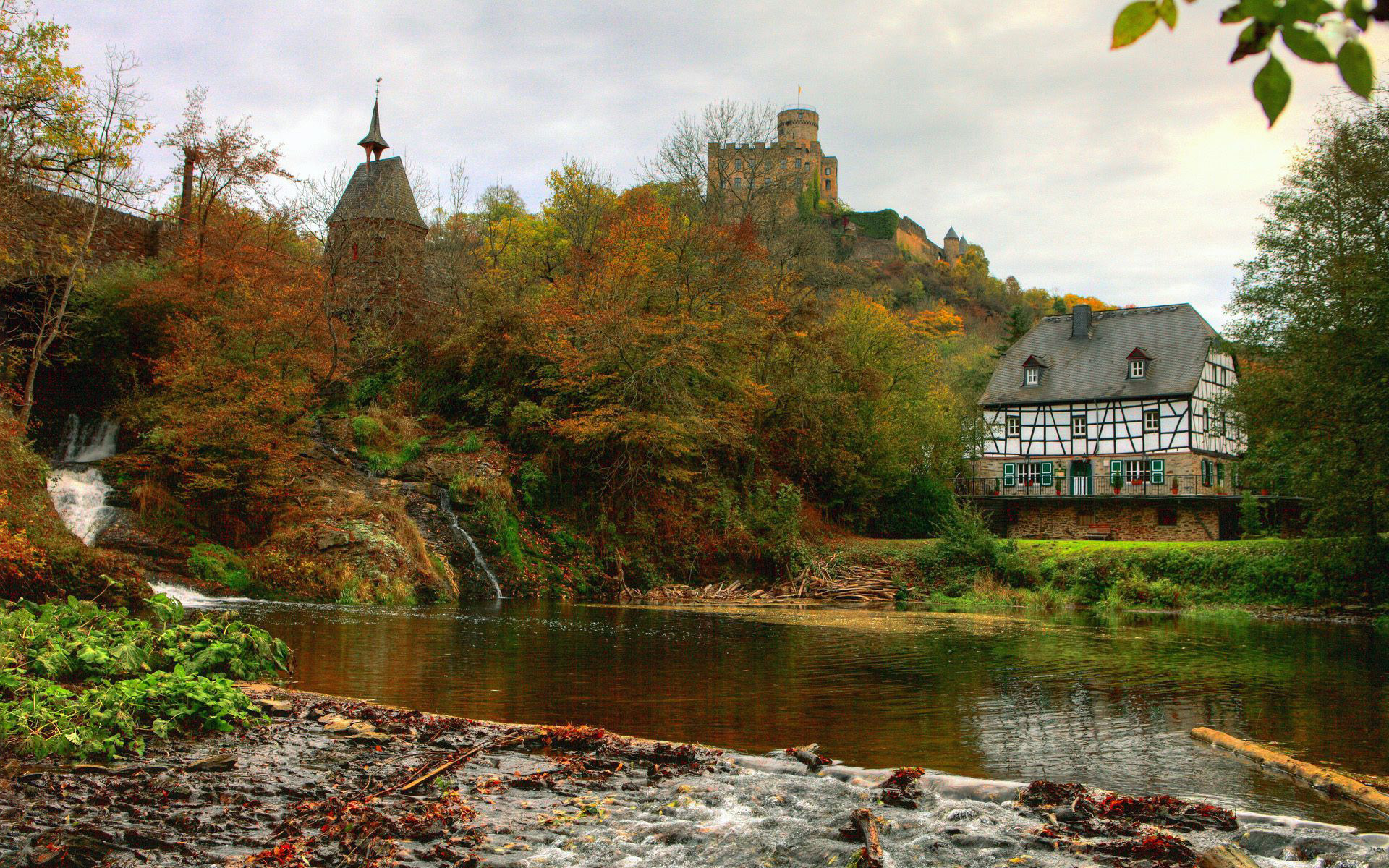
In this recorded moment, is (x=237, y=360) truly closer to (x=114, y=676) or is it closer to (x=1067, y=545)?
(x=114, y=676)

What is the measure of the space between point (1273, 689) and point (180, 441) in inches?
824

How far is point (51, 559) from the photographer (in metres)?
10.8

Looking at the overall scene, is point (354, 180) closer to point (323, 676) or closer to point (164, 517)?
point (164, 517)

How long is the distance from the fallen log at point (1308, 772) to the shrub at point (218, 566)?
1790cm

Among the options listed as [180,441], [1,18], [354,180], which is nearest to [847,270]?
[354,180]

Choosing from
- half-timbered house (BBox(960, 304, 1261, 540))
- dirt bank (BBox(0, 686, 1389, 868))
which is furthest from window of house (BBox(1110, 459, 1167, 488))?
dirt bank (BBox(0, 686, 1389, 868))

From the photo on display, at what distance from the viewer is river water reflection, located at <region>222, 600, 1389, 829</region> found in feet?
22.2

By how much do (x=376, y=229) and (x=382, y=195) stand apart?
7.17 meters

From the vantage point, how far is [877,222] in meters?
107

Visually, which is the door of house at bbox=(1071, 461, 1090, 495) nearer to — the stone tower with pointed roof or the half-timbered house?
the half-timbered house

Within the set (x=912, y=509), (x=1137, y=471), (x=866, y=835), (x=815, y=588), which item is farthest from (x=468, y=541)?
(x=1137, y=471)

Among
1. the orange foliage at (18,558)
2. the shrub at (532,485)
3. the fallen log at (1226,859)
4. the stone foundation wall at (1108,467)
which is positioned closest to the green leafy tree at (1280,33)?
the fallen log at (1226,859)

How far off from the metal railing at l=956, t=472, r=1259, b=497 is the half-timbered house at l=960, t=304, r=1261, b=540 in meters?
0.07

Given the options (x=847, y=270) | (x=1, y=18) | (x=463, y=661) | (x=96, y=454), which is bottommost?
(x=463, y=661)
